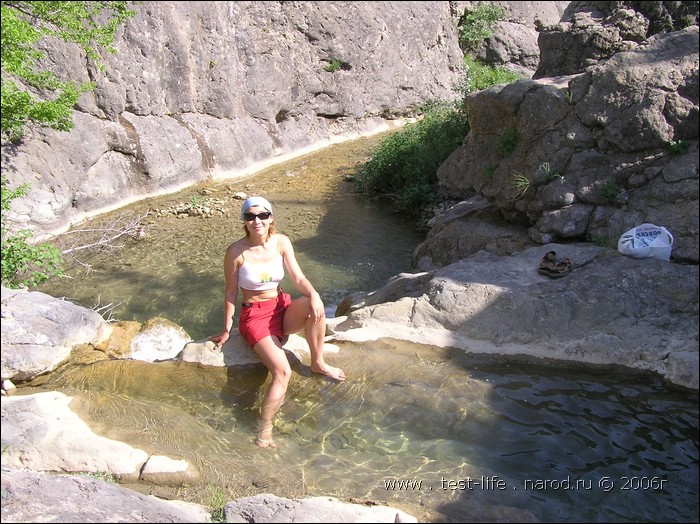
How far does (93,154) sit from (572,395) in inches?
334

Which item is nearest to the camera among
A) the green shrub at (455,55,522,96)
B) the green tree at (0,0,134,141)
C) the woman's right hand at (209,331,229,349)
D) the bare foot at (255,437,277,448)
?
the bare foot at (255,437,277,448)

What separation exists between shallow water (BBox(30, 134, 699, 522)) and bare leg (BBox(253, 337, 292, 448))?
9cm

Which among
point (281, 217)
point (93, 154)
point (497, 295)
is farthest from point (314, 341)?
point (93, 154)

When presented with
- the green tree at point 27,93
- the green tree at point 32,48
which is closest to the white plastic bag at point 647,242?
the green tree at point 27,93

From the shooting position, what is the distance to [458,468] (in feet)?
13.6

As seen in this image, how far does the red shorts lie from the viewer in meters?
4.89

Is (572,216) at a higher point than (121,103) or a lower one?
lower

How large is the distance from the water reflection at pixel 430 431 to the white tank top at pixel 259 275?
67cm

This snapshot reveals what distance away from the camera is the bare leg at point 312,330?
4.83 m

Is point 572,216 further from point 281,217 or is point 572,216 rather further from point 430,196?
point 281,217

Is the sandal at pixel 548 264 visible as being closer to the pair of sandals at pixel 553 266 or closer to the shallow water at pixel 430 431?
the pair of sandals at pixel 553 266

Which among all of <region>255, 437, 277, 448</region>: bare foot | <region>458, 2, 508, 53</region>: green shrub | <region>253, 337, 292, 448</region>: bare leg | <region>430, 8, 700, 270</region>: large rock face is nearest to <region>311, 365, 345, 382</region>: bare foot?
<region>253, 337, 292, 448</region>: bare leg

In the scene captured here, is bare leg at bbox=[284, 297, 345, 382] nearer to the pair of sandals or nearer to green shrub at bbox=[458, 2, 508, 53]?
the pair of sandals

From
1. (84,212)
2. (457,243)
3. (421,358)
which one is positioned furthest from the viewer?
(84,212)
